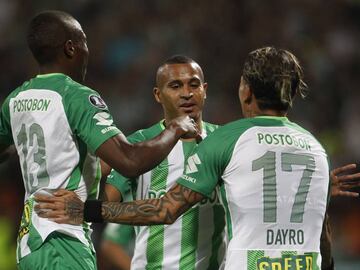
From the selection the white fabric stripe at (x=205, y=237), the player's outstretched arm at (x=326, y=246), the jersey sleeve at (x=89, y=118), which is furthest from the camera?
the white fabric stripe at (x=205, y=237)

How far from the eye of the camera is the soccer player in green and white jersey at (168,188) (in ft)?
19.5

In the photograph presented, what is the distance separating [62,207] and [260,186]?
108 cm

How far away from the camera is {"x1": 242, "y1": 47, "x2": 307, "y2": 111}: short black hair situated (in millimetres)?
5039

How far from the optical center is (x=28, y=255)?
5.13 meters

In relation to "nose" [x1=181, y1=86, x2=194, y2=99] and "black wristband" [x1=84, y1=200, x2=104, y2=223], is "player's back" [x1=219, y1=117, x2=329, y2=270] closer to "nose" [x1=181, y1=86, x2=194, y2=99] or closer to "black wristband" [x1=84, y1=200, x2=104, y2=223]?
"black wristband" [x1=84, y1=200, x2=104, y2=223]

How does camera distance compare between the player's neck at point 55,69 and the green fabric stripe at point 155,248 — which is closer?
the player's neck at point 55,69

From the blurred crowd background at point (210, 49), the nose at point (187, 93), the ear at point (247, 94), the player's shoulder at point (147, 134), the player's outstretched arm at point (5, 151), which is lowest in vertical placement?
the player's outstretched arm at point (5, 151)

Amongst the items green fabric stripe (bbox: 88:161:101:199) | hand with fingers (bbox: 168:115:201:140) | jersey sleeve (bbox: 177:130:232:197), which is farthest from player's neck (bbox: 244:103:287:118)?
green fabric stripe (bbox: 88:161:101:199)

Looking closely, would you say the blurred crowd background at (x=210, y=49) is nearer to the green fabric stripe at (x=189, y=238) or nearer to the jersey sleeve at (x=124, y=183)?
the jersey sleeve at (x=124, y=183)

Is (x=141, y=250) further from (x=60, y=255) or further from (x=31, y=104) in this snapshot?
(x=31, y=104)

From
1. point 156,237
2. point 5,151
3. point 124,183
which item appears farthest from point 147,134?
point 5,151

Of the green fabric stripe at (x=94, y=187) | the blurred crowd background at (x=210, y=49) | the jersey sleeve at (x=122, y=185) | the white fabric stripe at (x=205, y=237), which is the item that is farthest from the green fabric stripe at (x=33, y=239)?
the blurred crowd background at (x=210, y=49)

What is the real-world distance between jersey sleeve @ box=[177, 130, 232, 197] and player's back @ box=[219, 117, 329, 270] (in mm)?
40

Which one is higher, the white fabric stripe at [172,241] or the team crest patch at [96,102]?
the team crest patch at [96,102]
